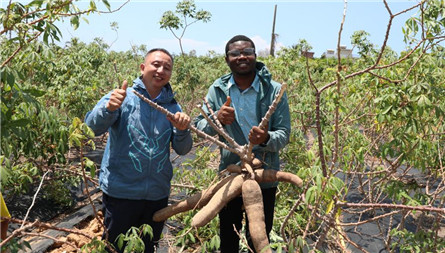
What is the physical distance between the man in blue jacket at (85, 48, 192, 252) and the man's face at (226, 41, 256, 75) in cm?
34

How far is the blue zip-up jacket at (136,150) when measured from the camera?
6.23ft

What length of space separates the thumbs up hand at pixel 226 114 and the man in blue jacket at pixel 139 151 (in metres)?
0.19

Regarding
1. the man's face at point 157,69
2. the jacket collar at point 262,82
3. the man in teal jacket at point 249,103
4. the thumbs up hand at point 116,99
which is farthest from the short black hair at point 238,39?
the thumbs up hand at point 116,99

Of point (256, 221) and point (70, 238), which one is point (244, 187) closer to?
point (256, 221)

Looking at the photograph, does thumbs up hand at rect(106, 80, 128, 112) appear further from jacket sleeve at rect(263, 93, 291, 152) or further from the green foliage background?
jacket sleeve at rect(263, 93, 291, 152)

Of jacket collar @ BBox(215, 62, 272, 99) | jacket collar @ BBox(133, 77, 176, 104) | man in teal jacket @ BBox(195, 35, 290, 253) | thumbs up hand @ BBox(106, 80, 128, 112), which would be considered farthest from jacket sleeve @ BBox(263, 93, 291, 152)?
thumbs up hand @ BBox(106, 80, 128, 112)

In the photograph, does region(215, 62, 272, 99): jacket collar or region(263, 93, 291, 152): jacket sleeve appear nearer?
region(263, 93, 291, 152): jacket sleeve

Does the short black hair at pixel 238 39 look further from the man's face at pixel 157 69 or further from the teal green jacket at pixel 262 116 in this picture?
the man's face at pixel 157 69

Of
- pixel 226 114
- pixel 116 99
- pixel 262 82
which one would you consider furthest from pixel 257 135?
pixel 116 99

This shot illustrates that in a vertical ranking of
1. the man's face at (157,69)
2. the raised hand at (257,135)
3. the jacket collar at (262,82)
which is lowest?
the raised hand at (257,135)

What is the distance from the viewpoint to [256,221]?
1834 mm

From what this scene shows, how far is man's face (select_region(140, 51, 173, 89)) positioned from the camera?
6.32 ft

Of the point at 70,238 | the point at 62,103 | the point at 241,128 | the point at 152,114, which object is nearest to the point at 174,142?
the point at 152,114

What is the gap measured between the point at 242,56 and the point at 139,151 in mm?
719
